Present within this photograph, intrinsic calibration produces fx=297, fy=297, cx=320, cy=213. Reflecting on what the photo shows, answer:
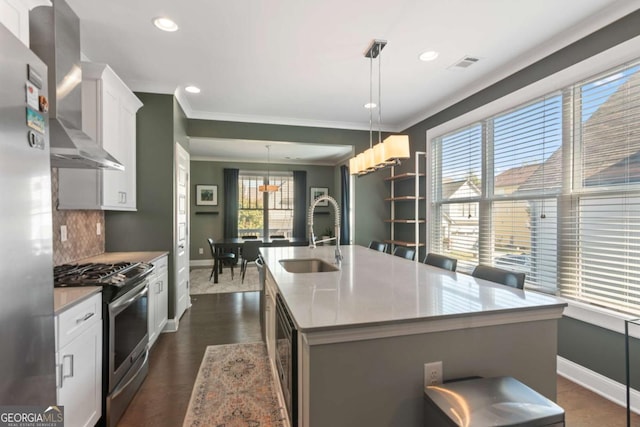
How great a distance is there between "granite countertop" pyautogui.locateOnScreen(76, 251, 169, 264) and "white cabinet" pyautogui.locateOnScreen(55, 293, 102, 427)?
107 centimetres

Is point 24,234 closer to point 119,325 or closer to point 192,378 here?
point 119,325

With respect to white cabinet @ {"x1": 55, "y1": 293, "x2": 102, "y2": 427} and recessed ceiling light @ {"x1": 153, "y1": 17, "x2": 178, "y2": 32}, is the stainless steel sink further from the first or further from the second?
recessed ceiling light @ {"x1": 153, "y1": 17, "x2": 178, "y2": 32}

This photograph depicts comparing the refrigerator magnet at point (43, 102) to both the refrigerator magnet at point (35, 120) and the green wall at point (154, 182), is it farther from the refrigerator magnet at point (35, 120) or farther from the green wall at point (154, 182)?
the green wall at point (154, 182)

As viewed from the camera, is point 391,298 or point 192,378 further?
point 192,378

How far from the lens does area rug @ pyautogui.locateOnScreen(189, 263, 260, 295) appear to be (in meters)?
5.01

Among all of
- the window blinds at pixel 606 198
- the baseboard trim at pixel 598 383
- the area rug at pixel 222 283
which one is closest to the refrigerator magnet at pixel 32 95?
the window blinds at pixel 606 198

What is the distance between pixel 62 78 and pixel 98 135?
640 millimetres

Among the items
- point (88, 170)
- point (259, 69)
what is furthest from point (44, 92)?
point (259, 69)

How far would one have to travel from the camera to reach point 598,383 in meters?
2.18

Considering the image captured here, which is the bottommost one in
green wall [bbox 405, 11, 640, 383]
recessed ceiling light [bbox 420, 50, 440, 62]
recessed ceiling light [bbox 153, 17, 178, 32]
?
green wall [bbox 405, 11, 640, 383]

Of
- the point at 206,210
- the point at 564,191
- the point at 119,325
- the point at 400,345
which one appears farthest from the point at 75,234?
the point at 206,210

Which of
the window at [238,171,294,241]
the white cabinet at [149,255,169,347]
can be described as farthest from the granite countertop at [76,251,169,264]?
the window at [238,171,294,241]

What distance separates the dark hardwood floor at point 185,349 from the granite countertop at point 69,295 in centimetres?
93

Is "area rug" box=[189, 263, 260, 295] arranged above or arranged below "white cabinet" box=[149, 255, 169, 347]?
below
